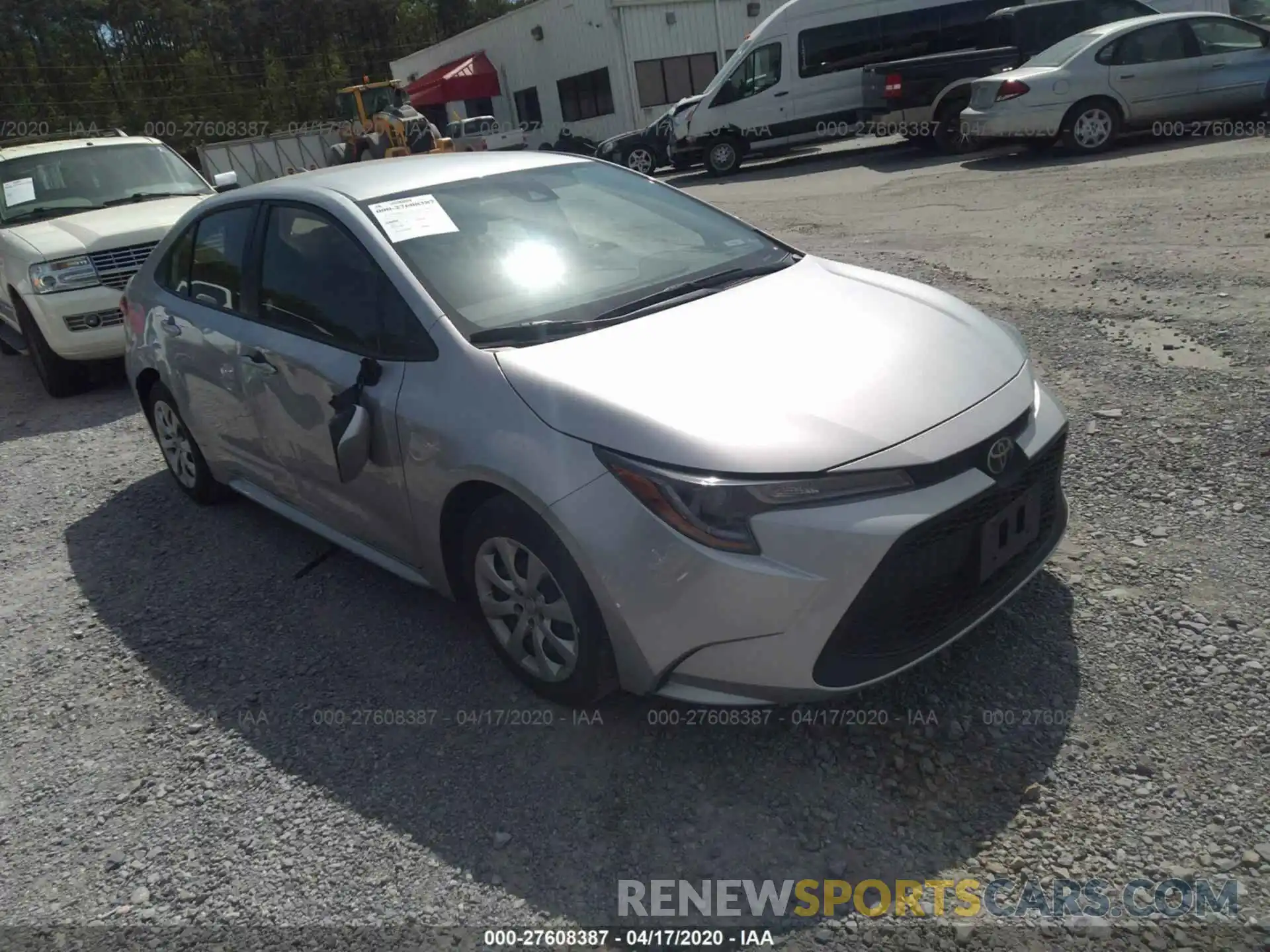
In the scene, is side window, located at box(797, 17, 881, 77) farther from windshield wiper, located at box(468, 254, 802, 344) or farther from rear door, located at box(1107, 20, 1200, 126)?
windshield wiper, located at box(468, 254, 802, 344)

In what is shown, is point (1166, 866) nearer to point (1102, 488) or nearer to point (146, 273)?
point (1102, 488)

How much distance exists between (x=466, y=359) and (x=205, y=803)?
5.18 feet

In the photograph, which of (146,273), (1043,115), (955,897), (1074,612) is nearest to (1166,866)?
(955,897)

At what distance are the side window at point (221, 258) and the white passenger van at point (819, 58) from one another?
14703 mm

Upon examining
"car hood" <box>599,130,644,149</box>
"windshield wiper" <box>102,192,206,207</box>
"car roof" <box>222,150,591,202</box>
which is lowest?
"car roof" <box>222,150,591,202</box>

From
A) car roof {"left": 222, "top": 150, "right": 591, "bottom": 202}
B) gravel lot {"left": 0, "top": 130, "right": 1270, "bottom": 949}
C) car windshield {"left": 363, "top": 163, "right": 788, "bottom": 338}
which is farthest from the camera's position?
car roof {"left": 222, "top": 150, "right": 591, "bottom": 202}

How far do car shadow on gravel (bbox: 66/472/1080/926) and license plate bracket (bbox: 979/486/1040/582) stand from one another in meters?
0.42

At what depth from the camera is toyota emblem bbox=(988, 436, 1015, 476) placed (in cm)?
262

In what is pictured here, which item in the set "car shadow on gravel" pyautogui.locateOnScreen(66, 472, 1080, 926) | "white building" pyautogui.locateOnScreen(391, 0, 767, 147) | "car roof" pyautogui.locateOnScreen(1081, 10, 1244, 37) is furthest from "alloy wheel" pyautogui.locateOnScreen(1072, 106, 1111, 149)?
"white building" pyautogui.locateOnScreen(391, 0, 767, 147)

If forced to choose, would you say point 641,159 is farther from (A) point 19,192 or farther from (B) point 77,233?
(B) point 77,233

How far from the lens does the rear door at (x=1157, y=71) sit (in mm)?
12008

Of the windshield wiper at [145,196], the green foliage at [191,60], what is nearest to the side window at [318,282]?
the windshield wiper at [145,196]

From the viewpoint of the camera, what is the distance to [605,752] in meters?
2.88

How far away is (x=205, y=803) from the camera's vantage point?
2.95 metres
